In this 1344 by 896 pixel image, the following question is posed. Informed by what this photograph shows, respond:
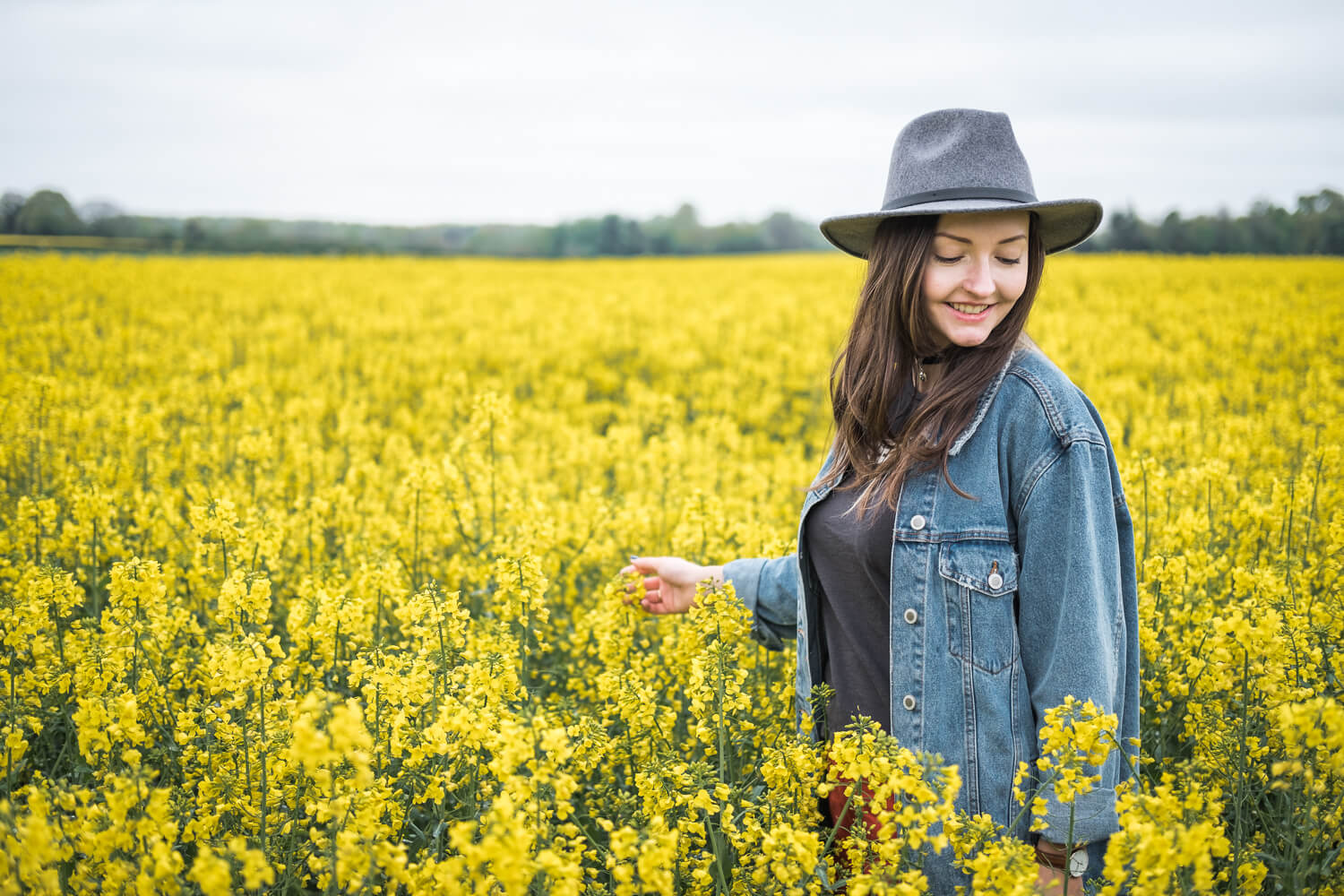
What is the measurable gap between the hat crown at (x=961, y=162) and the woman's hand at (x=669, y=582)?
1257 millimetres

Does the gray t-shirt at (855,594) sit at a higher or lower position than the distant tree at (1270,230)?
lower

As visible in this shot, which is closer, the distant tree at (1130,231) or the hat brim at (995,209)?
the hat brim at (995,209)

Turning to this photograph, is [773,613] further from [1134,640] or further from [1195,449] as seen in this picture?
[1195,449]

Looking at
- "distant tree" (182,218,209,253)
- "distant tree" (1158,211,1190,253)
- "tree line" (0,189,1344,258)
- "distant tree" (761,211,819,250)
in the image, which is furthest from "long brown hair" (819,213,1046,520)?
"distant tree" (761,211,819,250)

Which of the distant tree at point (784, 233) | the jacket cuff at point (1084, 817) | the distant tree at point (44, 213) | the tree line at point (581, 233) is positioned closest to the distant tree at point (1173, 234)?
the tree line at point (581, 233)

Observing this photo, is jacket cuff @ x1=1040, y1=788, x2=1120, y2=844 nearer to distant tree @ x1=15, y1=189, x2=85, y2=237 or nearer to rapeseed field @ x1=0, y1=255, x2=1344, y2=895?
rapeseed field @ x1=0, y1=255, x2=1344, y2=895

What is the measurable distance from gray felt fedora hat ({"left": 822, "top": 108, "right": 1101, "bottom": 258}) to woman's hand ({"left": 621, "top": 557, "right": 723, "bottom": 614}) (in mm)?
1187

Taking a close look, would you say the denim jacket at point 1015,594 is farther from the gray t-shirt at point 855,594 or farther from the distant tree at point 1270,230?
the distant tree at point 1270,230

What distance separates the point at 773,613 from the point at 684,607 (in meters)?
0.32

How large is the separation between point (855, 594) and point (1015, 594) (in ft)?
1.36

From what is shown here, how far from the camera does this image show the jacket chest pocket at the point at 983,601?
79.3 inches

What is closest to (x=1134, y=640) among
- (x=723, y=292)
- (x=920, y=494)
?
(x=920, y=494)

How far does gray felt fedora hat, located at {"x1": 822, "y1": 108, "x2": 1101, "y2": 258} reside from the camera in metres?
2.04

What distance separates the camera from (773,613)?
8.82 feet
